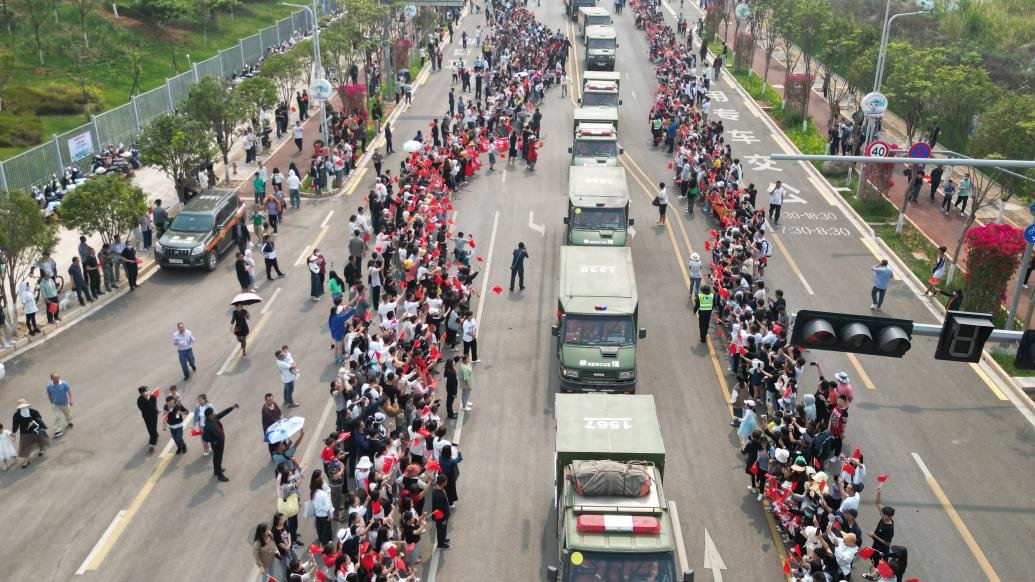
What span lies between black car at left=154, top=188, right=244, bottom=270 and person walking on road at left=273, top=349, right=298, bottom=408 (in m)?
9.23

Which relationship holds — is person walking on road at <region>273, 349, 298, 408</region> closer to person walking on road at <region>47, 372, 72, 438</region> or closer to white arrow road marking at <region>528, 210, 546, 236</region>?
person walking on road at <region>47, 372, 72, 438</region>

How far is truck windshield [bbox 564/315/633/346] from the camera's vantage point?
21.9 metres

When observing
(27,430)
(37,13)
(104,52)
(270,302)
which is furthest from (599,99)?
(37,13)

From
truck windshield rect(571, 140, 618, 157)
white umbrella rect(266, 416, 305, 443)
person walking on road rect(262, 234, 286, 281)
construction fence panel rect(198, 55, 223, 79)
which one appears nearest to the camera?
white umbrella rect(266, 416, 305, 443)

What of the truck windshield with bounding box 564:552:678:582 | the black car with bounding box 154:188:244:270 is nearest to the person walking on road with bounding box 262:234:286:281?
the black car with bounding box 154:188:244:270

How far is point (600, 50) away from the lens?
56.0 m

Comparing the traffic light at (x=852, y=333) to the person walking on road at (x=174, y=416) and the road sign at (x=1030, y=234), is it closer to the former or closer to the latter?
the road sign at (x=1030, y=234)

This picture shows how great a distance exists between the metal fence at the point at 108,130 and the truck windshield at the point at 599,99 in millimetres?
17168

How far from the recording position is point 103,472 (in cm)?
1945

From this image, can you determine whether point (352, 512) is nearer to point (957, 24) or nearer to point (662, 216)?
point (662, 216)

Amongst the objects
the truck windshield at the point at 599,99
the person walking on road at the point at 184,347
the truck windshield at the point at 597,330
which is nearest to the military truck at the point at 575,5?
the truck windshield at the point at 599,99

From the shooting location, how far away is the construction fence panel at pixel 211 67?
4938 cm

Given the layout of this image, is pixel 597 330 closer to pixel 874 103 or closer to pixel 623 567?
pixel 623 567

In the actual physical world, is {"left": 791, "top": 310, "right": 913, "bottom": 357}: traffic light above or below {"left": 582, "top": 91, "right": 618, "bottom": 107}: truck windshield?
above
